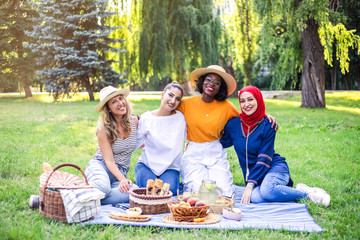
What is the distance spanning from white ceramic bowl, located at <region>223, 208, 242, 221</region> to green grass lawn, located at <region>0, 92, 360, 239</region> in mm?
219

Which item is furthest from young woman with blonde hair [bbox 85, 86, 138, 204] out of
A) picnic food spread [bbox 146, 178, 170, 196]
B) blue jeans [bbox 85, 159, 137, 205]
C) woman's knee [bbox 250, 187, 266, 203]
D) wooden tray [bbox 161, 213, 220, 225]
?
woman's knee [bbox 250, 187, 266, 203]

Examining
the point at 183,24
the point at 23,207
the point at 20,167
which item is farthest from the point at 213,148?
the point at 183,24

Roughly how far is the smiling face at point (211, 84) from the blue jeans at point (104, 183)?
150 cm

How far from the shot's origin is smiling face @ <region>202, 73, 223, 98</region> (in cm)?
411

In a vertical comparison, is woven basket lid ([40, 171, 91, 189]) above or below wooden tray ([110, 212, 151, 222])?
above

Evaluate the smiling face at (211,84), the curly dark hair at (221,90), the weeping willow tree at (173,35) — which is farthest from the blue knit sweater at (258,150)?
the weeping willow tree at (173,35)

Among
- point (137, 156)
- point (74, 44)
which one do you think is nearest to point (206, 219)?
point (137, 156)

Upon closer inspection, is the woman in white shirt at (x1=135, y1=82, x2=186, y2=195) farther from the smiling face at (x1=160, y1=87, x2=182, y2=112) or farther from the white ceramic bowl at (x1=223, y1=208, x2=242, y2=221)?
the white ceramic bowl at (x1=223, y1=208, x2=242, y2=221)

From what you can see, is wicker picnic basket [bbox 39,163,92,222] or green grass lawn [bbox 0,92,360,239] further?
wicker picnic basket [bbox 39,163,92,222]

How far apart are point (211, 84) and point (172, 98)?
539 millimetres

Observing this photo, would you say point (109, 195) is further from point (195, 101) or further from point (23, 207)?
point (195, 101)

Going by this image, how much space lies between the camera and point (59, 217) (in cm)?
306

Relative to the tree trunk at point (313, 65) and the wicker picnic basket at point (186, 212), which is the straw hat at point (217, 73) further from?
the tree trunk at point (313, 65)

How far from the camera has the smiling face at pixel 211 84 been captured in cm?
411
